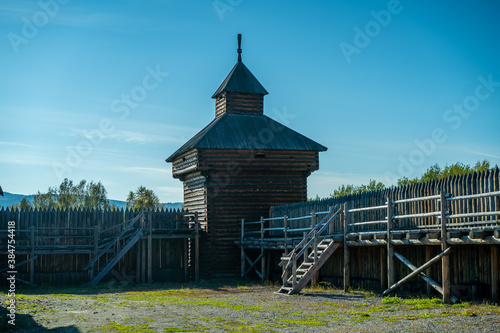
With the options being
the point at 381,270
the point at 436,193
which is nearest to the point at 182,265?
the point at 381,270

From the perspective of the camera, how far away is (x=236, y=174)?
107 feet

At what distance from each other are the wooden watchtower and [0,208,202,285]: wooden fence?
1530 millimetres

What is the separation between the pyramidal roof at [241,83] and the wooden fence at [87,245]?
8.07 metres

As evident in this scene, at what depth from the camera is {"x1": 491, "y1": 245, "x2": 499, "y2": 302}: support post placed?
1595 cm

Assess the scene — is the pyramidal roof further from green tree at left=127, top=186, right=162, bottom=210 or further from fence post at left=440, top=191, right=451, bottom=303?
green tree at left=127, top=186, right=162, bottom=210

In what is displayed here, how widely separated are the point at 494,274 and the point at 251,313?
6.20 metres

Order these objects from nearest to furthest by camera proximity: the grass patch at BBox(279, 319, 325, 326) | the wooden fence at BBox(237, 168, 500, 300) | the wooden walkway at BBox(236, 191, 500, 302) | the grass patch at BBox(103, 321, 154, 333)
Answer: the grass patch at BBox(103, 321, 154, 333), the grass patch at BBox(279, 319, 325, 326), the wooden walkway at BBox(236, 191, 500, 302), the wooden fence at BBox(237, 168, 500, 300)

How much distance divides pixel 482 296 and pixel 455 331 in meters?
5.50

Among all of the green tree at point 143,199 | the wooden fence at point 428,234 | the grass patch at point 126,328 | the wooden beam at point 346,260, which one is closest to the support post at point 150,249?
the wooden fence at point 428,234

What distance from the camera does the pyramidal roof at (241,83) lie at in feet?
116

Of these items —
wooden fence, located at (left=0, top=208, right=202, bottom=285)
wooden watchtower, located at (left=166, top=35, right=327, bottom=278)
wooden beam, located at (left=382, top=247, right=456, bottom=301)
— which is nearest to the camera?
wooden beam, located at (left=382, top=247, right=456, bottom=301)

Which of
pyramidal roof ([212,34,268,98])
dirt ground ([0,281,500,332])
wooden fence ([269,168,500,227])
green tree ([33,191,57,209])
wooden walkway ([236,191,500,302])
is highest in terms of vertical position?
pyramidal roof ([212,34,268,98])

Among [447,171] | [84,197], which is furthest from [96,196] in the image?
[447,171]

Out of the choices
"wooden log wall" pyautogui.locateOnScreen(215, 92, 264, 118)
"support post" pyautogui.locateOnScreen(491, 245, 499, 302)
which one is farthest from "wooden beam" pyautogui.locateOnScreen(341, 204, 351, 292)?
"wooden log wall" pyautogui.locateOnScreen(215, 92, 264, 118)
